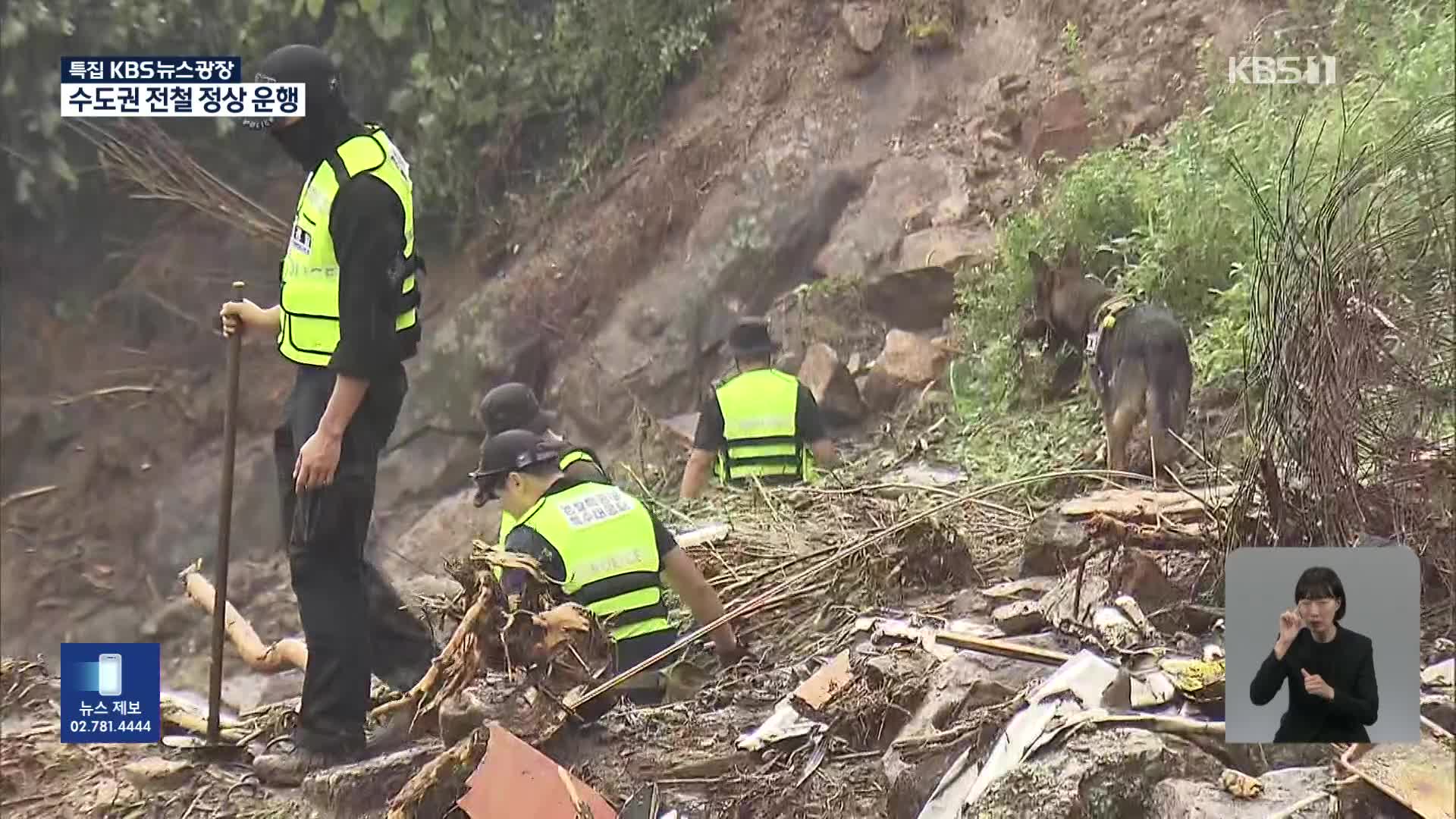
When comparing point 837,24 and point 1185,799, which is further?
point 837,24

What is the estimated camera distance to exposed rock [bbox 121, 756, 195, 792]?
9.56 ft

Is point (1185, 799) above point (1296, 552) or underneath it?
underneath

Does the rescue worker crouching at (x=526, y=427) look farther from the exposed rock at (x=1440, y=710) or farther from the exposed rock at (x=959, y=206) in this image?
the exposed rock at (x=1440, y=710)

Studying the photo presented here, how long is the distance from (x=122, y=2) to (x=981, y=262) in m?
1.74

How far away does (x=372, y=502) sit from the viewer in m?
2.88

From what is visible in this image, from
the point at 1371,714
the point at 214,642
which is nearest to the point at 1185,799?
the point at 1371,714

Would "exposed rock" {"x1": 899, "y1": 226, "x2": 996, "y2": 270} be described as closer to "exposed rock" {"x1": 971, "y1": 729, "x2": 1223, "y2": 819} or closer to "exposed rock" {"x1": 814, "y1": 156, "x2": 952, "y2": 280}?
"exposed rock" {"x1": 814, "y1": 156, "x2": 952, "y2": 280}

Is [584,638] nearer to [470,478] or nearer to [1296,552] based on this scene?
[470,478]

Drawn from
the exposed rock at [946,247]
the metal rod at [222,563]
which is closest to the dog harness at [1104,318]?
the exposed rock at [946,247]

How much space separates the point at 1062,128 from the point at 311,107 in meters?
1.46

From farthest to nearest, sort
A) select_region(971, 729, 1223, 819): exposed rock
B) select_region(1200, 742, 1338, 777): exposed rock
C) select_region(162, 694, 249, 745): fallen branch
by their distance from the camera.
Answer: select_region(162, 694, 249, 745): fallen branch < select_region(1200, 742, 1338, 777): exposed rock < select_region(971, 729, 1223, 819): exposed rock

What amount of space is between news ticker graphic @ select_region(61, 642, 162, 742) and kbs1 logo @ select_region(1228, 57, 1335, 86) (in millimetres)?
2423

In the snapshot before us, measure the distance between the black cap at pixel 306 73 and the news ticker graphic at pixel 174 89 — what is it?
0.01 m

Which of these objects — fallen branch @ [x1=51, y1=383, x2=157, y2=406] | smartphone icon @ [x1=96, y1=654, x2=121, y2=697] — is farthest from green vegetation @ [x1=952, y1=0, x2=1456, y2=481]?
smartphone icon @ [x1=96, y1=654, x2=121, y2=697]
